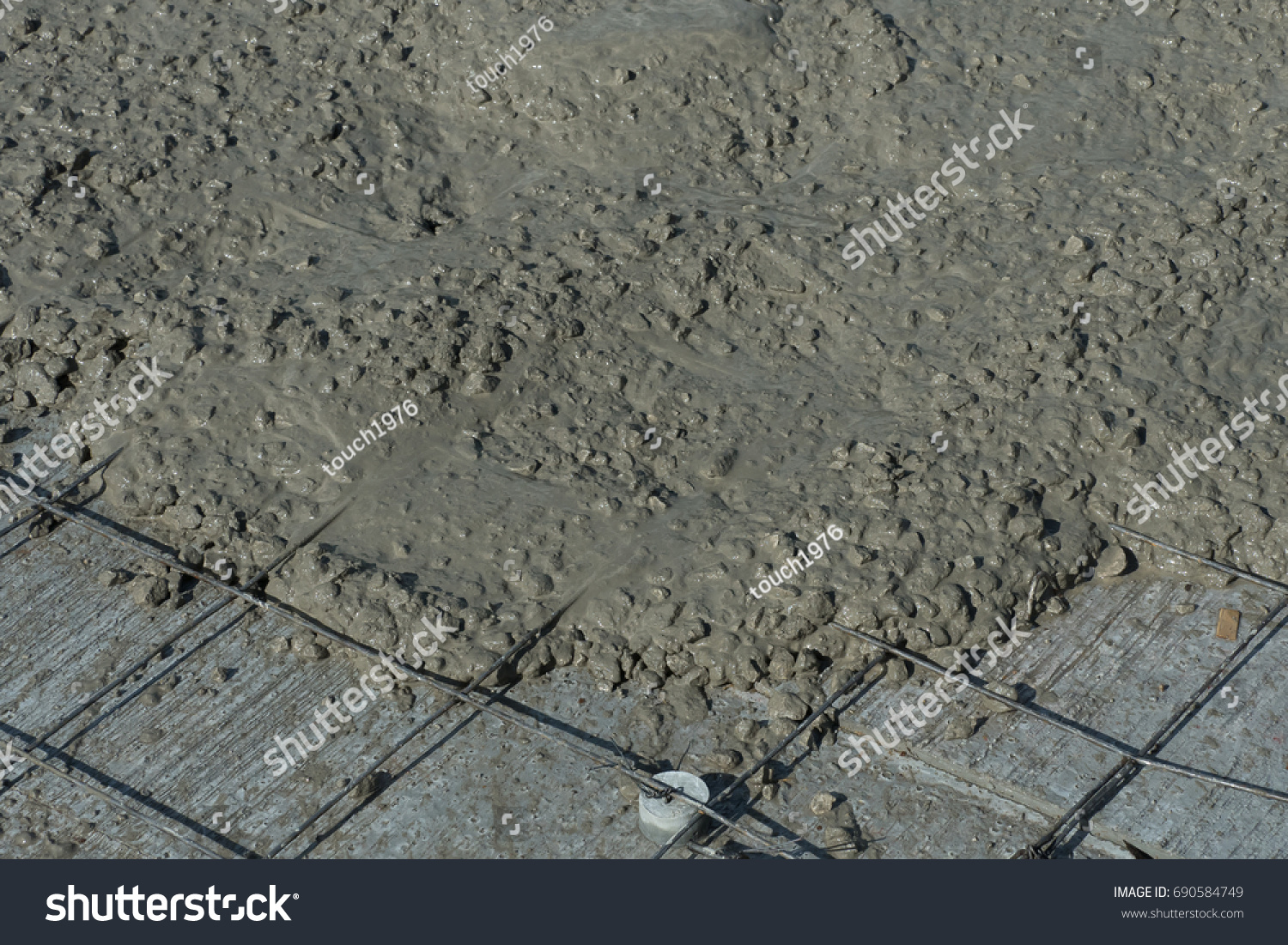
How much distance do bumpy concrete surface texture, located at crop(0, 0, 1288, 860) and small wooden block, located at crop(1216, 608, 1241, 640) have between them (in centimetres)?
37

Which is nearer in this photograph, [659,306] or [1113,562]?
[1113,562]

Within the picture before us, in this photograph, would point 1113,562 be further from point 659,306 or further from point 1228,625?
Result: point 659,306

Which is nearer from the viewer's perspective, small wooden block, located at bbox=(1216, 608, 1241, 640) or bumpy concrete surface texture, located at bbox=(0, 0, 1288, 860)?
small wooden block, located at bbox=(1216, 608, 1241, 640)

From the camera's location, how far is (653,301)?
21.5ft

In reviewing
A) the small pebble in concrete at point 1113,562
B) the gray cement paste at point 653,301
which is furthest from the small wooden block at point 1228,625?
the small pebble in concrete at point 1113,562

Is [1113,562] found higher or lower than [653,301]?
lower

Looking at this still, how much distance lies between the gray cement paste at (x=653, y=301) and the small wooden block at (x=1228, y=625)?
1.05 feet

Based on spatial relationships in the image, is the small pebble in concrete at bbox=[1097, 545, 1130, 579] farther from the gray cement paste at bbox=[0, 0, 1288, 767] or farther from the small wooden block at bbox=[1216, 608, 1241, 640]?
the small wooden block at bbox=[1216, 608, 1241, 640]

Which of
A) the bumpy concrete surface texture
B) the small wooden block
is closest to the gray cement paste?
the bumpy concrete surface texture

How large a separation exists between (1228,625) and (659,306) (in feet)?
9.94

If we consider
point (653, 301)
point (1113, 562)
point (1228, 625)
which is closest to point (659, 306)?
point (653, 301)

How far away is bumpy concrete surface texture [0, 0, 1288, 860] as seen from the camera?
555cm

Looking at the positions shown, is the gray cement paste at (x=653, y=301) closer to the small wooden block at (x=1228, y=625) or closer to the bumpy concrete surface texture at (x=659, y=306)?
the bumpy concrete surface texture at (x=659, y=306)

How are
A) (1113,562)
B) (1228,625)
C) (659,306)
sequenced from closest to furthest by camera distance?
(1228,625) < (1113,562) < (659,306)
